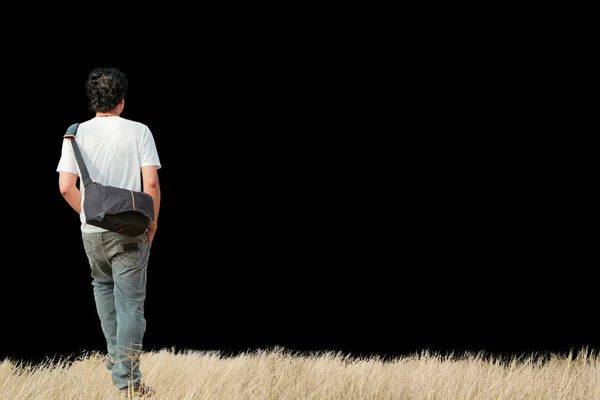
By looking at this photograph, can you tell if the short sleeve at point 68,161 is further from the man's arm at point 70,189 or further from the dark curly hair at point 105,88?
the dark curly hair at point 105,88

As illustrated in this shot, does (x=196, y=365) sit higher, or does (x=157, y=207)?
(x=157, y=207)

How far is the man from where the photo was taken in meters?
4.28

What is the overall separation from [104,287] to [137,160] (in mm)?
893

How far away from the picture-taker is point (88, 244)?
4.33m

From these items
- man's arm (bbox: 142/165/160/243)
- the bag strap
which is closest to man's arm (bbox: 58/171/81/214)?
the bag strap

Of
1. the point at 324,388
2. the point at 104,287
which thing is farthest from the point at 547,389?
the point at 104,287

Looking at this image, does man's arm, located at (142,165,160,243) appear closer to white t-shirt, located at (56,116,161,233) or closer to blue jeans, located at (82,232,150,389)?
white t-shirt, located at (56,116,161,233)

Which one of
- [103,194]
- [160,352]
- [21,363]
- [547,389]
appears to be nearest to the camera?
[103,194]

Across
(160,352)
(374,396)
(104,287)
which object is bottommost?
(160,352)

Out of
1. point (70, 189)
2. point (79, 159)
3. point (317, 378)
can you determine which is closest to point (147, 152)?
point (79, 159)

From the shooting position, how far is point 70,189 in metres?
4.29

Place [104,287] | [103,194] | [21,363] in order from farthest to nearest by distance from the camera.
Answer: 1. [21,363]
2. [104,287]
3. [103,194]

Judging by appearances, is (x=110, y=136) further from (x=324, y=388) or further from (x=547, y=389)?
(x=547, y=389)

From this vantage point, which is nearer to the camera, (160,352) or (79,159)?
(79,159)
